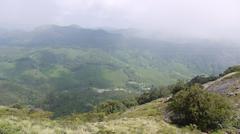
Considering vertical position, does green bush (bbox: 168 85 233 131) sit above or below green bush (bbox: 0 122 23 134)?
below

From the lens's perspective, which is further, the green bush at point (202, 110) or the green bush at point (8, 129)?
the green bush at point (202, 110)

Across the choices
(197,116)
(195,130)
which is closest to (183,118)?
(197,116)

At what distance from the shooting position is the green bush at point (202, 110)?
1574 inches

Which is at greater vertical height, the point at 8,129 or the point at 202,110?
the point at 8,129

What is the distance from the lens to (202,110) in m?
40.5

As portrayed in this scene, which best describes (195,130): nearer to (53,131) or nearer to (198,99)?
(198,99)

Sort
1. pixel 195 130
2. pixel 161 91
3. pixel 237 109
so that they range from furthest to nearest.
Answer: pixel 161 91 < pixel 237 109 < pixel 195 130

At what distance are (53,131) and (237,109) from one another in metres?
33.8

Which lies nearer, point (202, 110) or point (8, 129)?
point (8, 129)

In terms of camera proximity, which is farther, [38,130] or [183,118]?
[183,118]

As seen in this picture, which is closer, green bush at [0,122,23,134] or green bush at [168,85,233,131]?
green bush at [0,122,23,134]

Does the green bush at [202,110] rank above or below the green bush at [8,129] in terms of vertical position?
below

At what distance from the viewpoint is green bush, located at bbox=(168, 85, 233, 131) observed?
40.0m

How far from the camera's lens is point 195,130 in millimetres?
37719
